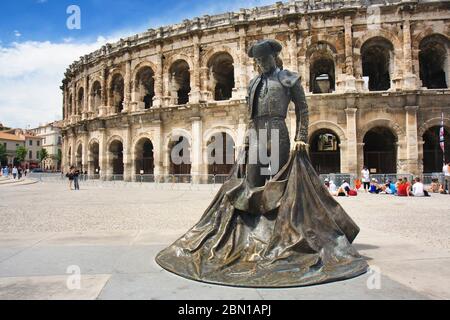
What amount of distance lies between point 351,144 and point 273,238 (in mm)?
16425

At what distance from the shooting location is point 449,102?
1812 centimetres

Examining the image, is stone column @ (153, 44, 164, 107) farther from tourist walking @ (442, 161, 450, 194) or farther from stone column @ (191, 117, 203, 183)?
tourist walking @ (442, 161, 450, 194)

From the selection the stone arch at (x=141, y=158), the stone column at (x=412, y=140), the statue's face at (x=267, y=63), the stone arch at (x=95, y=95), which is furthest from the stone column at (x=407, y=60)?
the stone arch at (x=95, y=95)

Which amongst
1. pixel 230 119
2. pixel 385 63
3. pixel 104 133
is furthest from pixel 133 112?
pixel 385 63

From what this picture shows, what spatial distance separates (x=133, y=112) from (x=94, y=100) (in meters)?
6.51

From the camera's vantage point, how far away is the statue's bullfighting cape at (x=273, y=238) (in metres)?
3.19

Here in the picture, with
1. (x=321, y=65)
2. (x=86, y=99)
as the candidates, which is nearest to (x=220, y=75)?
(x=321, y=65)

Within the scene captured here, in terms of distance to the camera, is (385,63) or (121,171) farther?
(121,171)

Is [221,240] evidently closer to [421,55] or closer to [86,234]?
[86,234]

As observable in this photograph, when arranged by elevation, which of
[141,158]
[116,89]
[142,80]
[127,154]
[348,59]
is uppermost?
[142,80]

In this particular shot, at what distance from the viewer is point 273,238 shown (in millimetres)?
3498

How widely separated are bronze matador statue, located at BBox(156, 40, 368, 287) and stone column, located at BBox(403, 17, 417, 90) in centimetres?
1695

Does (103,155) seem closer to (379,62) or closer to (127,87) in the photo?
(127,87)

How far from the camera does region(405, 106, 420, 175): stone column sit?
18.0 meters
